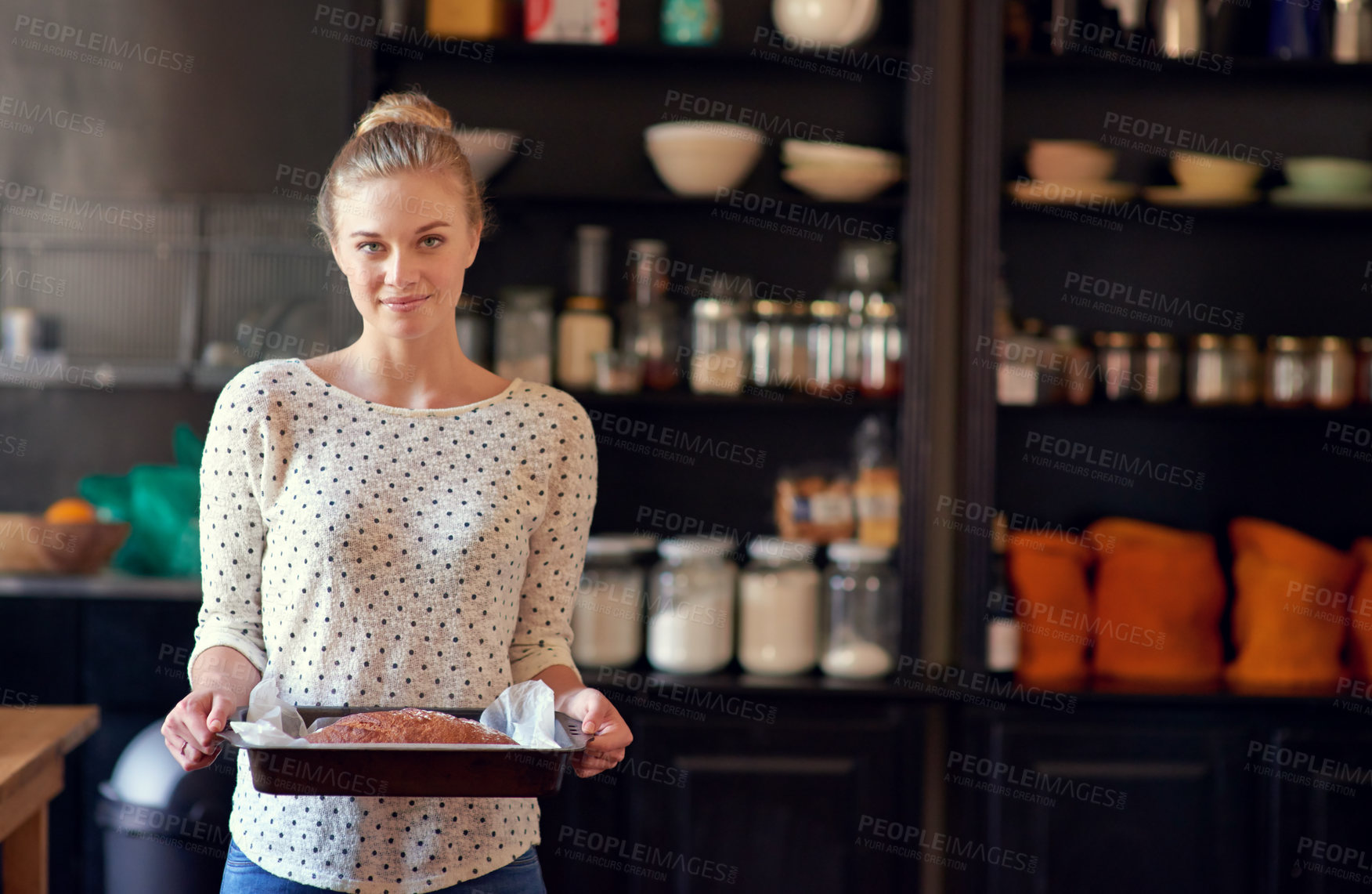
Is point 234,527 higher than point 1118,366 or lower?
lower

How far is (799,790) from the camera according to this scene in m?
Result: 2.24

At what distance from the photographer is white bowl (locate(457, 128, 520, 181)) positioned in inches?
89.7

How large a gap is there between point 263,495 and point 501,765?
0.37 meters

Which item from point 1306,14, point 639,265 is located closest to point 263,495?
point 639,265

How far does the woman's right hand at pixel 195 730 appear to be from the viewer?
3.05 feet

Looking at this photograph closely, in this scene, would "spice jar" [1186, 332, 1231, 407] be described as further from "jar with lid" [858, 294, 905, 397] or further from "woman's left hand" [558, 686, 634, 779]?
"woman's left hand" [558, 686, 634, 779]

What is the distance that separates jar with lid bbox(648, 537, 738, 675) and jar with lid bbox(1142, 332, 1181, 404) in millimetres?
922

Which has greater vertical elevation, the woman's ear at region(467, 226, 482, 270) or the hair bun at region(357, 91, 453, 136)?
the hair bun at region(357, 91, 453, 136)

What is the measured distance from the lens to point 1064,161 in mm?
2336

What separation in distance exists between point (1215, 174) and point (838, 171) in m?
0.78

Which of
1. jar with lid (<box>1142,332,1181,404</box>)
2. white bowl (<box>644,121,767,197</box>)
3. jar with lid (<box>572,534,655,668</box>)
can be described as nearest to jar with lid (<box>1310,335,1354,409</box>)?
jar with lid (<box>1142,332,1181,404</box>)

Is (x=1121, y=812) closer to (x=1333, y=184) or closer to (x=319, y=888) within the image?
(x=1333, y=184)

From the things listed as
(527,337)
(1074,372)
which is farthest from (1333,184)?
(527,337)

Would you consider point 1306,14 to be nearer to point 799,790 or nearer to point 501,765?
point 799,790
